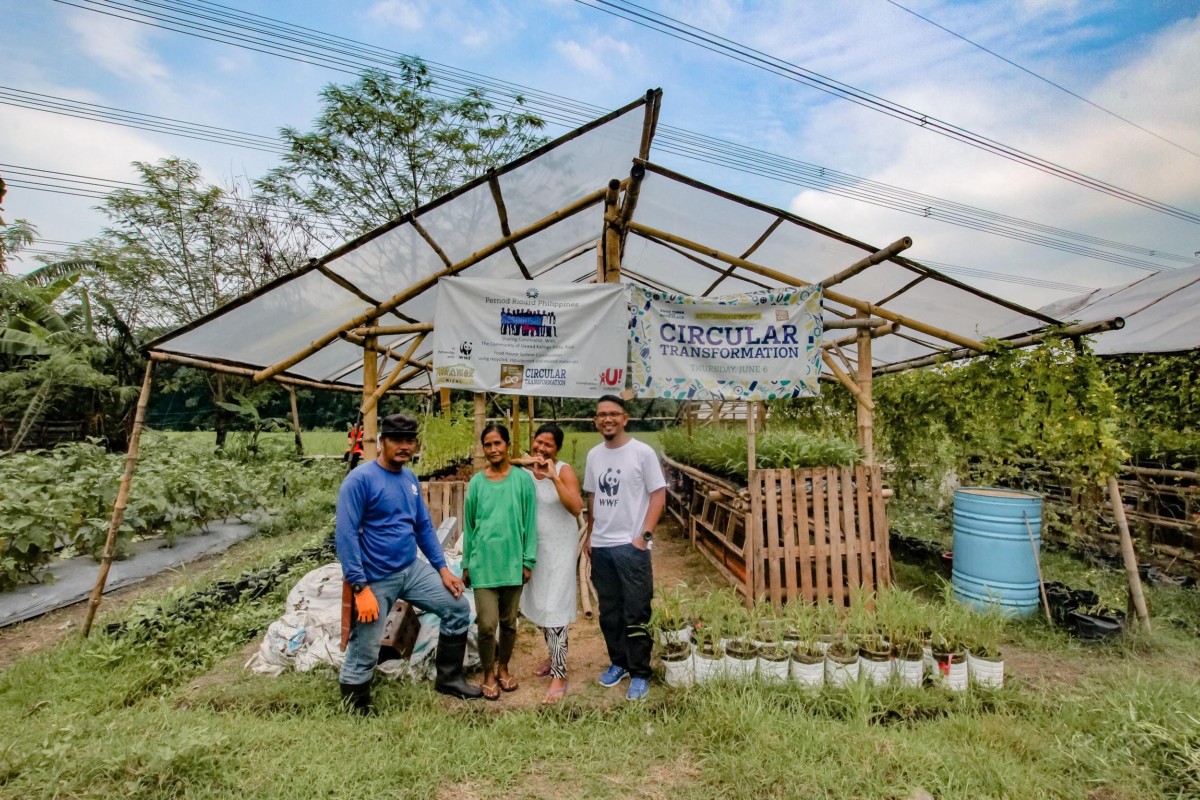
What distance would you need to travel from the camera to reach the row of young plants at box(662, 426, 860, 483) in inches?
197

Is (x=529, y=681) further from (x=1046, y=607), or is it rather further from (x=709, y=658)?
(x=1046, y=607)

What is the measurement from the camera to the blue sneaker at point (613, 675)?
357 cm

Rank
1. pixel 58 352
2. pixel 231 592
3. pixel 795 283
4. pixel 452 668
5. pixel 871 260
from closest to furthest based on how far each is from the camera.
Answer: pixel 452 668
pixel 871 260
pixel 231 592
pixel 795 283
pixel 58 352

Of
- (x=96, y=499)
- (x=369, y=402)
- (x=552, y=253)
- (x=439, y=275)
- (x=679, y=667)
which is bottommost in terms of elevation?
(x=679, y=667)

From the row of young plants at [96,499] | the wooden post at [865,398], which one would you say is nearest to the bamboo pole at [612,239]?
the wooden post at [865,398]

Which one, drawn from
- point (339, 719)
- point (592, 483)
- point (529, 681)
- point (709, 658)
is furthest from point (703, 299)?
point (339, 719)

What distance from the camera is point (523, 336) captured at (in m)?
4.71

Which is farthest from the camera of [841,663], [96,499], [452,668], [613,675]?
[96,499]

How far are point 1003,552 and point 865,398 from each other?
1.65 meters

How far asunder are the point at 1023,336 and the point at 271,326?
671cm

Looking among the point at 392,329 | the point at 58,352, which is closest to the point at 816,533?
the point at 392,329

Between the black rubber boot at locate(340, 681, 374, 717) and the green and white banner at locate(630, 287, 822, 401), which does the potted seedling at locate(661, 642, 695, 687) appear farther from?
the green and white banner at locate(630, 287, 822, 401)

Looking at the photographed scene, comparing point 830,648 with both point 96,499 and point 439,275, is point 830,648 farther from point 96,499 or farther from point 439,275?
point 96,499

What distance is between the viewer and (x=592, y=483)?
3.55 m
